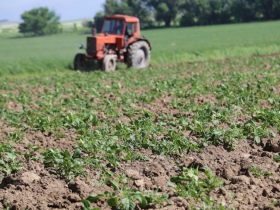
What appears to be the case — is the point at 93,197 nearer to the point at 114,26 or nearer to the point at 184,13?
the point at 114,26

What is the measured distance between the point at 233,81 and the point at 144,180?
6.39 m

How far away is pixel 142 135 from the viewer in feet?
16.9

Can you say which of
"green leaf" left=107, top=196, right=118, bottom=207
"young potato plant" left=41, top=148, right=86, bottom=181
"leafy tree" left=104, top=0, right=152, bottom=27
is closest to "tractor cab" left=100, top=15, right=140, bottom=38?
"young potato plant" left=41, top=148, right=86, bottom=181

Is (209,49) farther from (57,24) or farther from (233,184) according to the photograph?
(57,24)

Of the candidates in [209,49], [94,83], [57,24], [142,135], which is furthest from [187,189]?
[57,24]

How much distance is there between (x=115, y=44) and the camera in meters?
15.0

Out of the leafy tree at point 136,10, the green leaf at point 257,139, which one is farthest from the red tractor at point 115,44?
the leafy tree at point 136,10

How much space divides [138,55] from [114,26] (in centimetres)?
155

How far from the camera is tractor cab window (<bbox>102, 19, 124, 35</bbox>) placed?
589 inches

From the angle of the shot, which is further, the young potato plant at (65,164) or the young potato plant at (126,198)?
the young potato plant at (65,164)

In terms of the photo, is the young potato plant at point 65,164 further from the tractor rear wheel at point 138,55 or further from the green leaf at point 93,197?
the tractor rear wheel at point 138,55

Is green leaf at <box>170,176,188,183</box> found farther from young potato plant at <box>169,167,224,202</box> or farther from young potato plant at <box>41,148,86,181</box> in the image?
young potato plant at <box>41,148,86,181</box>

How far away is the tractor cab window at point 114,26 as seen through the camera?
15.0 metres

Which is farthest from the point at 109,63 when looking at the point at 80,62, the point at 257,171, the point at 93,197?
the point at 93,197
